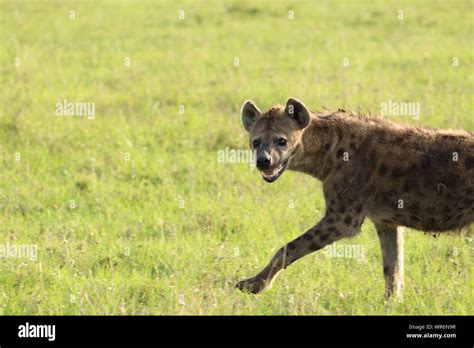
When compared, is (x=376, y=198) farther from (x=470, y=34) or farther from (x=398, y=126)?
(x=470, y=34)

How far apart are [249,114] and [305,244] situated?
1.08 m

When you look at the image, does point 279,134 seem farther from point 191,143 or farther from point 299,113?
point 191,143

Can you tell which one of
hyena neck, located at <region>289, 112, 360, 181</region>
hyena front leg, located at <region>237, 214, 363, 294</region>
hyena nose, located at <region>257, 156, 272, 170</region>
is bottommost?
hyena front leg, located at <region>237, 214, 363, 294</region>

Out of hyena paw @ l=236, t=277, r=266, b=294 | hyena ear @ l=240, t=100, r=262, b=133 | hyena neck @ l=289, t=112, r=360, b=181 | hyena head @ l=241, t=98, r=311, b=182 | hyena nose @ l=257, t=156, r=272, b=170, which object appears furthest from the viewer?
hyena ear @ l=240, t=100, r=262, b=133

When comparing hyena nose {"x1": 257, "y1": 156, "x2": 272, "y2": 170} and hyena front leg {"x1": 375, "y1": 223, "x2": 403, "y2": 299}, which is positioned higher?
hyena nose {"x1": 257, "y1": 156, "x2": 272, "y2": 170}

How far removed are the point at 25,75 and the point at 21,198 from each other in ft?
14.9

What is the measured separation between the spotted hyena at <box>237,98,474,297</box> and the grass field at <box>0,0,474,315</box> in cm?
31

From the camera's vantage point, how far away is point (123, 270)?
6.94 m

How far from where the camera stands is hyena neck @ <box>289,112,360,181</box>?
6629 millimetres

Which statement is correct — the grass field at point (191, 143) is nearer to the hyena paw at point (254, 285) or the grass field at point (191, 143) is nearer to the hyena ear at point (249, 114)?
the hyena paw at point (254, 285)

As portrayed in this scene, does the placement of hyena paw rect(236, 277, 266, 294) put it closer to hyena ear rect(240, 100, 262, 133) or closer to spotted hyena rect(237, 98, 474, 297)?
spotted hyena rect(237, 98, 474, 297)

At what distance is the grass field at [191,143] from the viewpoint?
6527 millimetres

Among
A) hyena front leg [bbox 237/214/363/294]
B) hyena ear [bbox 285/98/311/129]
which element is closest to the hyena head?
hyena ear [bbox 285/98/311/129]

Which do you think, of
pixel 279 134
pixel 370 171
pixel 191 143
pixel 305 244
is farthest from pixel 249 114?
pixel 191 143
